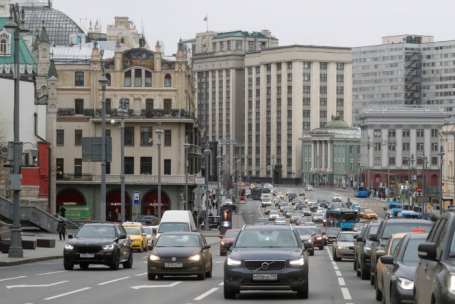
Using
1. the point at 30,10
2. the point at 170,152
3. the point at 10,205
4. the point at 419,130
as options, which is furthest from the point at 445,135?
the point at 10,205

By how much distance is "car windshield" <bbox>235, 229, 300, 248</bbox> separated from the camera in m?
18.5

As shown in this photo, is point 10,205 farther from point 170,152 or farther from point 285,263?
point 285,263

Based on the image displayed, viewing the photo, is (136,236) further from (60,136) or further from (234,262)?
(60,136)

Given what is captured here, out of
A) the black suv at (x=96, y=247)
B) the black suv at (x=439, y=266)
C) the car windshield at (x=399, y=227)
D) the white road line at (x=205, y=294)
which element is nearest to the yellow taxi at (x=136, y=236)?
the black suv at (x=96, y=247)

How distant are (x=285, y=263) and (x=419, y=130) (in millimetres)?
161135

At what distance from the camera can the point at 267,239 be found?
61.1 feet

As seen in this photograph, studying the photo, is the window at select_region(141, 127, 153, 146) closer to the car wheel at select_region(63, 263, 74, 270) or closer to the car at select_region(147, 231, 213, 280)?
the car wheel at select_region(63, 263, 74, 270)

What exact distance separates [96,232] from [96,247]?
3.39 feet

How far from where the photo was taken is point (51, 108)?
73.5m

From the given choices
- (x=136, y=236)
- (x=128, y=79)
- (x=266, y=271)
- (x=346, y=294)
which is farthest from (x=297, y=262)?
(x=128, y=79)

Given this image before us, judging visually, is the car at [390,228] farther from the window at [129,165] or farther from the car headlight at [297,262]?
the window at [129,165]

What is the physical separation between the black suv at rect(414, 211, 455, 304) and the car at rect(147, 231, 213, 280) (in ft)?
41.8

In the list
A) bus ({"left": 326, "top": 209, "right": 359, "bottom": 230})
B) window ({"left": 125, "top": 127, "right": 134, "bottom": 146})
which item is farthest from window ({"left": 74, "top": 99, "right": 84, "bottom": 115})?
bus ({"left": 326, "top": 209, "right": 359, "bottom": 230})

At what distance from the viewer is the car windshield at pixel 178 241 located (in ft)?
78.2
